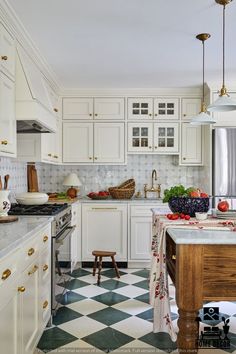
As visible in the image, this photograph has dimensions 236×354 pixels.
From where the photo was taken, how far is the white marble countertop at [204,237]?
6.40ft

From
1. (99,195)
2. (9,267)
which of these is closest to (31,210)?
(9,267)

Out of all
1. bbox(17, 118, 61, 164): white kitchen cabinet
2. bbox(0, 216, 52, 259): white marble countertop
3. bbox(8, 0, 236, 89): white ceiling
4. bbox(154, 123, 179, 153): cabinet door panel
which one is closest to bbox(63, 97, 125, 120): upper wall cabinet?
bbox(8, 0, 236, 89): white ceiling

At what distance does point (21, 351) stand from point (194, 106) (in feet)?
13.0

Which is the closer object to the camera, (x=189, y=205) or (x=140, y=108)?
(x=189, y=205)

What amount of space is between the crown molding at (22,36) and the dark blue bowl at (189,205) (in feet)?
6.11

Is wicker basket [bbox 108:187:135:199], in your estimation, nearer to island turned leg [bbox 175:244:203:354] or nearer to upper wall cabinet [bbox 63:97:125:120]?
upper wall cabinet [bbox 63:97:125:120]

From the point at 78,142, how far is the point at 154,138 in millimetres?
1059

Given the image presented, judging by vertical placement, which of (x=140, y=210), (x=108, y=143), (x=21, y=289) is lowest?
(x=21, y=289)

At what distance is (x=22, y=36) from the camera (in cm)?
315

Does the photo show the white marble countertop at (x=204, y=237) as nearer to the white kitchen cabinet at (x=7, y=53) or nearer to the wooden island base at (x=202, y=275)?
the wooden island base at (x=202, y=275)

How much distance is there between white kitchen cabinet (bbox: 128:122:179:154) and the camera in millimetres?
5074

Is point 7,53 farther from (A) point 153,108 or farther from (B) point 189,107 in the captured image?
(B) point 189,107

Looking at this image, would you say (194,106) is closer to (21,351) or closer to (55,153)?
(55,153)

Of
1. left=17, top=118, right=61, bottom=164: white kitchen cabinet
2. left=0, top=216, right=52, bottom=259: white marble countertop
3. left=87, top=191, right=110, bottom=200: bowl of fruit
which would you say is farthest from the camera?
left=87, top=191, right=110, bottom=200: bowl of fruit
